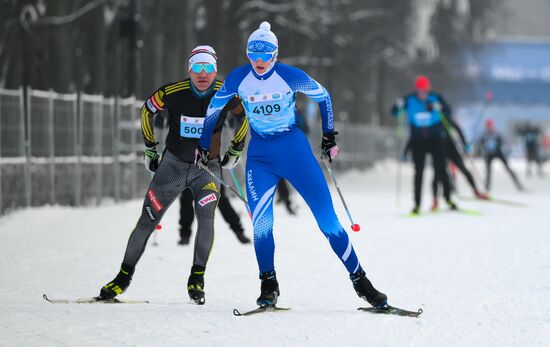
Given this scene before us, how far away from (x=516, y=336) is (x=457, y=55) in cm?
4177

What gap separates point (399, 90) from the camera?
56.2 m

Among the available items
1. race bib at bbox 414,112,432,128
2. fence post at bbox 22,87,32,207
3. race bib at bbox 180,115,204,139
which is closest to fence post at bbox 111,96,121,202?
fence post at bbox 22,87,32,207

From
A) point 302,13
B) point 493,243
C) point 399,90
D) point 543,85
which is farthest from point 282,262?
point 543,85

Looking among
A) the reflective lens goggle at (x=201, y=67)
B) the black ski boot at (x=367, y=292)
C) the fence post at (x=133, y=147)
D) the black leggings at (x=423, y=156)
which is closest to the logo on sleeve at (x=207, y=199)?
the reflective lens goggle at (x=201, y=67)

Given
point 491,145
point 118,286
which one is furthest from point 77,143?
point 491,145

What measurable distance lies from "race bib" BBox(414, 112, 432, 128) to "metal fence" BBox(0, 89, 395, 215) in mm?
4711

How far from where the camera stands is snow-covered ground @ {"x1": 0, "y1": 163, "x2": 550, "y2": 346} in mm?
7473

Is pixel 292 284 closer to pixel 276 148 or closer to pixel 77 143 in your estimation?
pixel 276 148

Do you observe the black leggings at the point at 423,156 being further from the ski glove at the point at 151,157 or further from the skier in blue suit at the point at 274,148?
the skier in blue suit at the point at 274,148

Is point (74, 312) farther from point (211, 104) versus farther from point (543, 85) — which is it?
point (543, 85)

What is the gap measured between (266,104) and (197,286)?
1453 mm

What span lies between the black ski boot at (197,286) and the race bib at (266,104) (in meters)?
1.29

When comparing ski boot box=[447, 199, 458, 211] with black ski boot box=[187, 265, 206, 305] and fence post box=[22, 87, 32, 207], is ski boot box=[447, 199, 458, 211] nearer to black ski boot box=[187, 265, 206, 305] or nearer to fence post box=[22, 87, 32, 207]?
fence post box=[22, 87, 32, 207]

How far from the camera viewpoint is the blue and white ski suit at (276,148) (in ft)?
27.6
